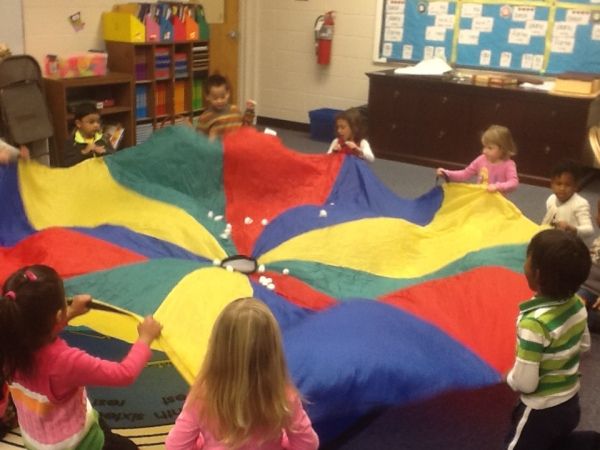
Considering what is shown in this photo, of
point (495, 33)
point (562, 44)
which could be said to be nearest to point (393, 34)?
point (495, 33)

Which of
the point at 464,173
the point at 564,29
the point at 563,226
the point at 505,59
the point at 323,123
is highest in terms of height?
the point at 564,29

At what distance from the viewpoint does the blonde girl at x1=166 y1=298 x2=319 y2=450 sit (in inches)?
60.2

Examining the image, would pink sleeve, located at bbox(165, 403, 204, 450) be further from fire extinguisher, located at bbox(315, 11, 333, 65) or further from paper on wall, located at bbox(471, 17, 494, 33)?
fire extinguisher, located at bbox(315, 11, 333, 65)

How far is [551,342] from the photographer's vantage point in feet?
6.36

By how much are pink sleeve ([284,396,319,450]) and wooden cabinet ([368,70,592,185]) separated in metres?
4.61

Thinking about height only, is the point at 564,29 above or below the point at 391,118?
above

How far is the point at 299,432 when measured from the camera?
1.66m

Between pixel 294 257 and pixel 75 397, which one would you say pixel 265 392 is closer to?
pixel 75 397

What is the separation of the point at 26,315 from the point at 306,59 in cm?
620

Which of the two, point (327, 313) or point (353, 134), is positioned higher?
→ point (353, 134)

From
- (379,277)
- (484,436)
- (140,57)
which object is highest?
(140,57)

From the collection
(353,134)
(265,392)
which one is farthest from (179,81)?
(265,392)

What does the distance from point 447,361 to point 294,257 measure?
107 cm

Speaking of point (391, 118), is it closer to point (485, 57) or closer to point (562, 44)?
point (485, 57)
